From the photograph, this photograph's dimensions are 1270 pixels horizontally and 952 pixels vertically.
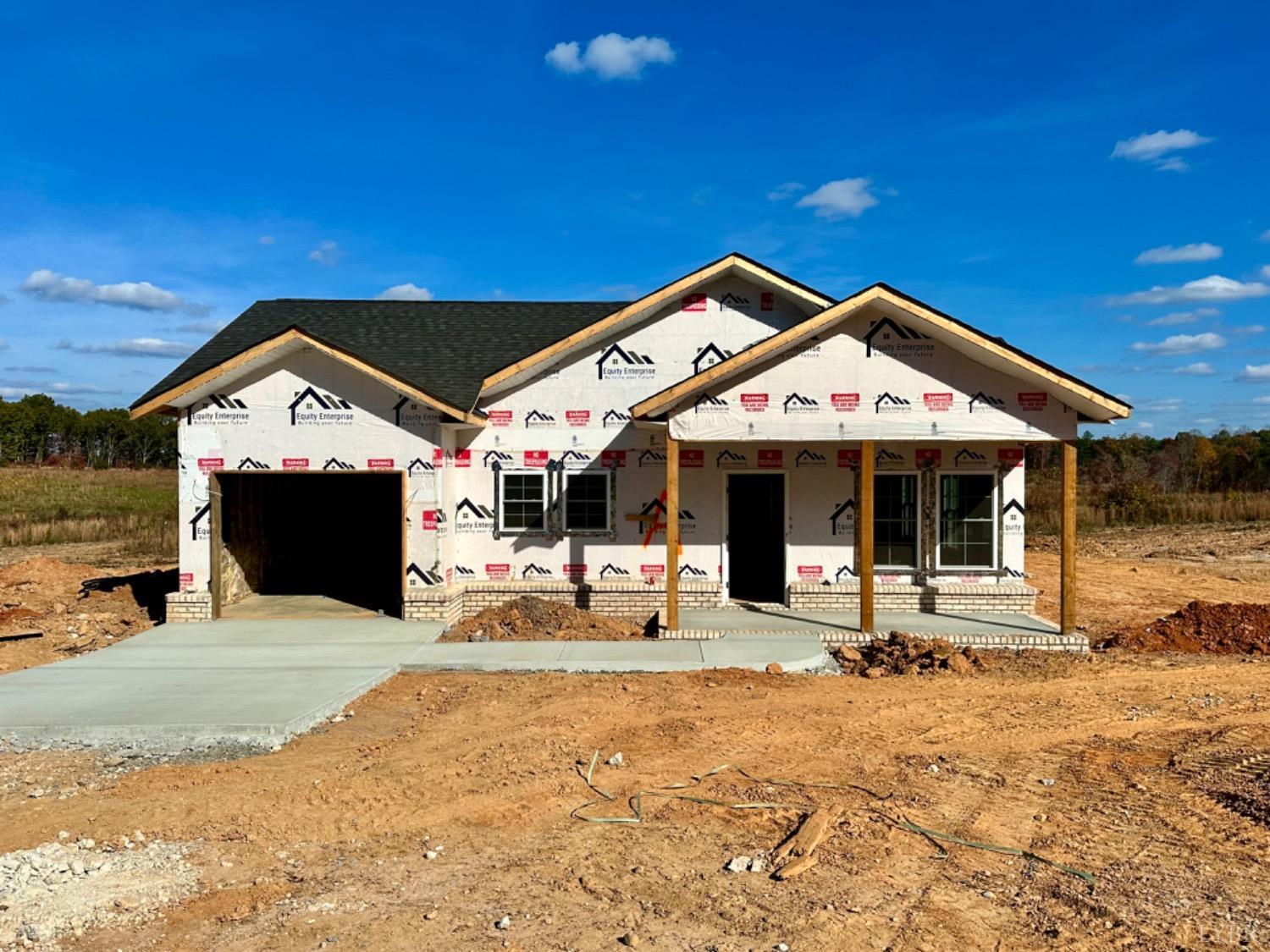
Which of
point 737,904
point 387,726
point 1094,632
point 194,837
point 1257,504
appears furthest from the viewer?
point 1257,504

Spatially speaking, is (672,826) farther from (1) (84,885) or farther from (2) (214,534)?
(2) (214,534)

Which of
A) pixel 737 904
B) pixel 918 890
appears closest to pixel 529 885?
pixel 737 904

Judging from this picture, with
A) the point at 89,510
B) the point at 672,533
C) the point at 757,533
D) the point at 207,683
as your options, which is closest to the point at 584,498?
the point at 672,533

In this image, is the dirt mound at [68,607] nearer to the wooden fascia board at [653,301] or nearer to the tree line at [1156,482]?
the wooden fascia board at [653,301]

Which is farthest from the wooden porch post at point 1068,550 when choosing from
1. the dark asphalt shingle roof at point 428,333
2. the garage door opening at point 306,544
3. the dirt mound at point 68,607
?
the dirt mound at point 68,607

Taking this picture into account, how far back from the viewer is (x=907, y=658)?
1111cm

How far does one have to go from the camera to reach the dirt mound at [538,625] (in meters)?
12.8

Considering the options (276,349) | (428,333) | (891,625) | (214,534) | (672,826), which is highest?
(428,333)

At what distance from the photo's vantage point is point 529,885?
16.8 feet

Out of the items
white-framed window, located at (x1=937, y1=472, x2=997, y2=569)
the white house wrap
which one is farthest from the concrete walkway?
white-framed window, located at (x1=937, y1=472, x2=997, y2=569)

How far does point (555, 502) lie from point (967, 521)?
670 centimetres

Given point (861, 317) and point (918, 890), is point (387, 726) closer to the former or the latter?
point (918, 890)

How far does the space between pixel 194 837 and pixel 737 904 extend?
3.55m

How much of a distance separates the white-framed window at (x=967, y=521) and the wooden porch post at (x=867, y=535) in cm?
281
